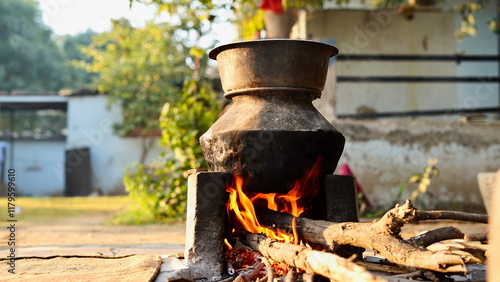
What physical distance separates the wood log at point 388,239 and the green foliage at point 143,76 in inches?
568

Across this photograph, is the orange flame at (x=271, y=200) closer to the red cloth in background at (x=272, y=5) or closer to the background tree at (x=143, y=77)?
the red cloth in background at (x=272, y=5)

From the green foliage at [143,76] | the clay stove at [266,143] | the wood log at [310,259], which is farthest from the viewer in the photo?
the green foliage at [143,76]

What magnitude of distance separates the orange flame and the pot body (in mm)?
58

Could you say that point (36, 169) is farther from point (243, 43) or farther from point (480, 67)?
point (243, 43)

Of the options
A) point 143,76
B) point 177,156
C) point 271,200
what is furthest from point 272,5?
point 143,76

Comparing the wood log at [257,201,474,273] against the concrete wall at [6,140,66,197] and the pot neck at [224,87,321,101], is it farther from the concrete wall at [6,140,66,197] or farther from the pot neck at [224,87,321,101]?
the concrete wall at [6,140,66,197]

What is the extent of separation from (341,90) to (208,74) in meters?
9.56

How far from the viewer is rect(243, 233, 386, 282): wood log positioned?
213 centimetres

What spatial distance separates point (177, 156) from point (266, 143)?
469 centimetres

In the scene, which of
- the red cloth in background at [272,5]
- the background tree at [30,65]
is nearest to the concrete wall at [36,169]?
the background tree at [30,65]

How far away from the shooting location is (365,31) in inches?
336

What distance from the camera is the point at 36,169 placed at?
65.8 ft

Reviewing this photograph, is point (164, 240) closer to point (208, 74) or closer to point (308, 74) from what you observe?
point (308, 74)

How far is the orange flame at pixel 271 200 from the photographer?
3.26 m
